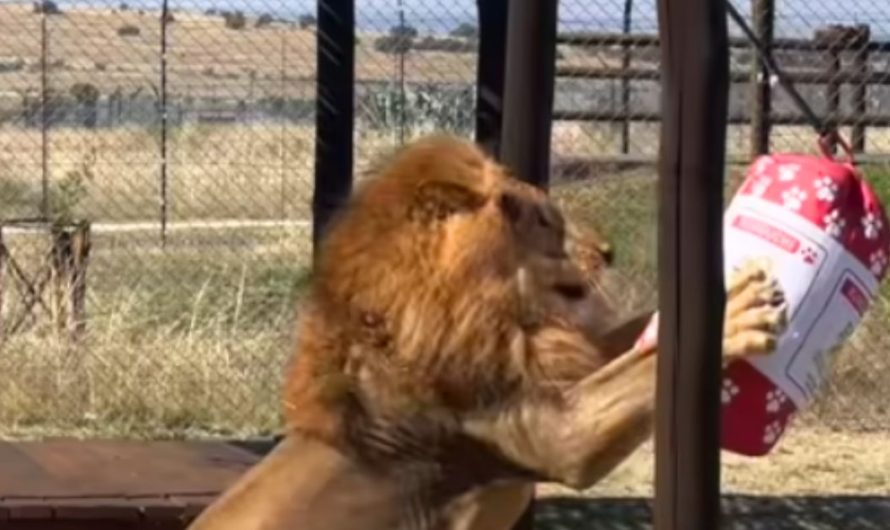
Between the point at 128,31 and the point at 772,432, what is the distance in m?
8.16

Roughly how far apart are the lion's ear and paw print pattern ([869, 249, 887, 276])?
2.58ft

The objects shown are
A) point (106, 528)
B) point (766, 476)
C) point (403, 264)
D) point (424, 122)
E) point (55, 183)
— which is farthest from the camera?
point (55, 183)

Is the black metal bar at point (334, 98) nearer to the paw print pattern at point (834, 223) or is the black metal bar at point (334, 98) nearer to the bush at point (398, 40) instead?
the bush at point (398, 40)

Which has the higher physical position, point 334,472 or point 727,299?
point 727,299

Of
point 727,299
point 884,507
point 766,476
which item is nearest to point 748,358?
point 727,299

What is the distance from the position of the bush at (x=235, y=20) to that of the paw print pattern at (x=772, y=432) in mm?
6056

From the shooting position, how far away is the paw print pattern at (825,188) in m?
3.60

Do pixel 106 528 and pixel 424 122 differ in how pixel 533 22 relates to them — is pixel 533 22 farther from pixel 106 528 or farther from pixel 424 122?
pixel 424 122

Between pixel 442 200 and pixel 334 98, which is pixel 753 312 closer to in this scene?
pixel 442 200

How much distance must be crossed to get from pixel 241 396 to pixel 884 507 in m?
2.78

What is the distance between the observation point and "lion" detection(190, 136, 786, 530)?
13.0 ft

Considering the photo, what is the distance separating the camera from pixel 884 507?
864 cm

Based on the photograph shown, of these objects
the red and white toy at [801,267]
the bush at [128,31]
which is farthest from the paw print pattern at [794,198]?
the bush at [128,31]

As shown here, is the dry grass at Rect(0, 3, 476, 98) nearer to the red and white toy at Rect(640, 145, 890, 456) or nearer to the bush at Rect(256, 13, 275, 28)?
the bush at Rect(256, 13, 275, 28)
